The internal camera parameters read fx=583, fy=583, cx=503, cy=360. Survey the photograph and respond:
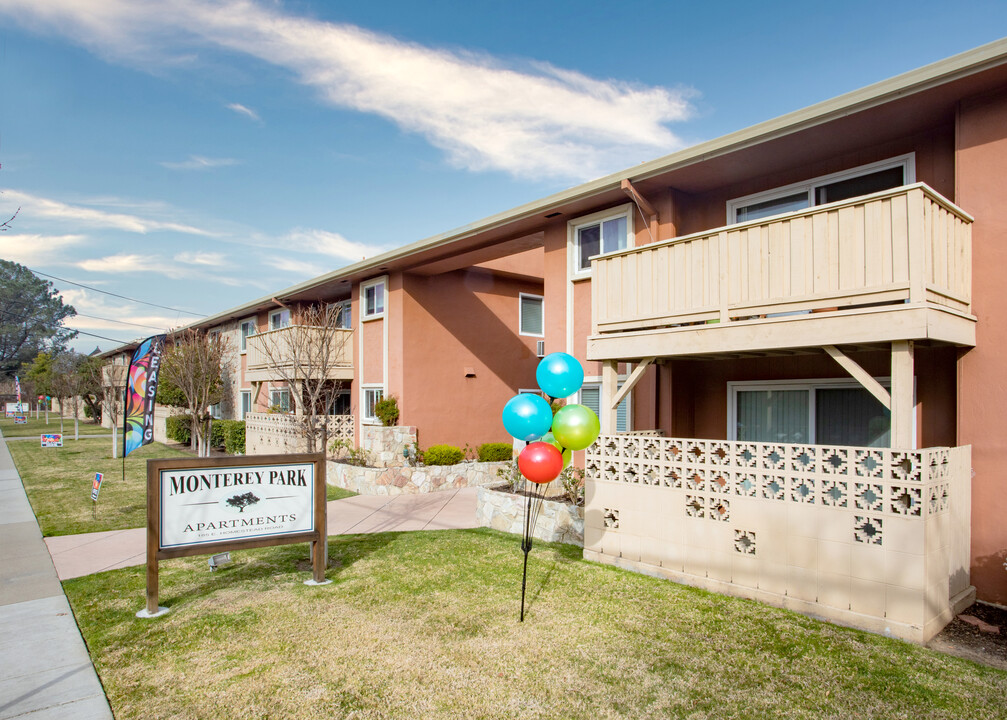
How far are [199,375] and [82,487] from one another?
825 cm

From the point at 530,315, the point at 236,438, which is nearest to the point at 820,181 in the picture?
the point at 530,315

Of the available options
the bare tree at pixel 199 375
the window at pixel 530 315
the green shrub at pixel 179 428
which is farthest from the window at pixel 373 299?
the green shrub at pixel 179 428

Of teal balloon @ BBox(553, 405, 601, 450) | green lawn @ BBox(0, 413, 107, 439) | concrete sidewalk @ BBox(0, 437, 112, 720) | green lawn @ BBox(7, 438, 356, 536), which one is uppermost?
teal balloon @ BBox(553, 405, 601, 450)

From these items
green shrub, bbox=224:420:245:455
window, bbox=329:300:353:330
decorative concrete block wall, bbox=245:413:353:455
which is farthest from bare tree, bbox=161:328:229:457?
window, bbox=329:300:353:330

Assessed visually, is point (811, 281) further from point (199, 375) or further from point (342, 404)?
point (199, 375)

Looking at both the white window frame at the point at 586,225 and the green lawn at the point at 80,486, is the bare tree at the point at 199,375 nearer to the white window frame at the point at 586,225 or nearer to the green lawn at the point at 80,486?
the green lawn at the point at 80,486

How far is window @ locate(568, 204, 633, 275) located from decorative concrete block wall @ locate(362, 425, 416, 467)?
6.75 meters

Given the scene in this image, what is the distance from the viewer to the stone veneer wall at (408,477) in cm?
1398

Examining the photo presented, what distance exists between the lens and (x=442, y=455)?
14.8 m

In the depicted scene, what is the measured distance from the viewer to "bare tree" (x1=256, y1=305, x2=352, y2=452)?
51.3 ft

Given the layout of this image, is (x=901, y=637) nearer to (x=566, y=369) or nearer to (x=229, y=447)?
(x=566, y=369)

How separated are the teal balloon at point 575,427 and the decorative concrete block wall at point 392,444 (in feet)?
30.9

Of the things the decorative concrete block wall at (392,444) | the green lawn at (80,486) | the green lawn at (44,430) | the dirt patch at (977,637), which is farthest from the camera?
the green lawn at (44,430)

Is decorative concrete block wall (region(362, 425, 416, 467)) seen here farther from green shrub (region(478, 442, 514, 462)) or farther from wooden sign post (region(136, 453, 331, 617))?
wooden sign post (region(136, 453, 331, 617))
